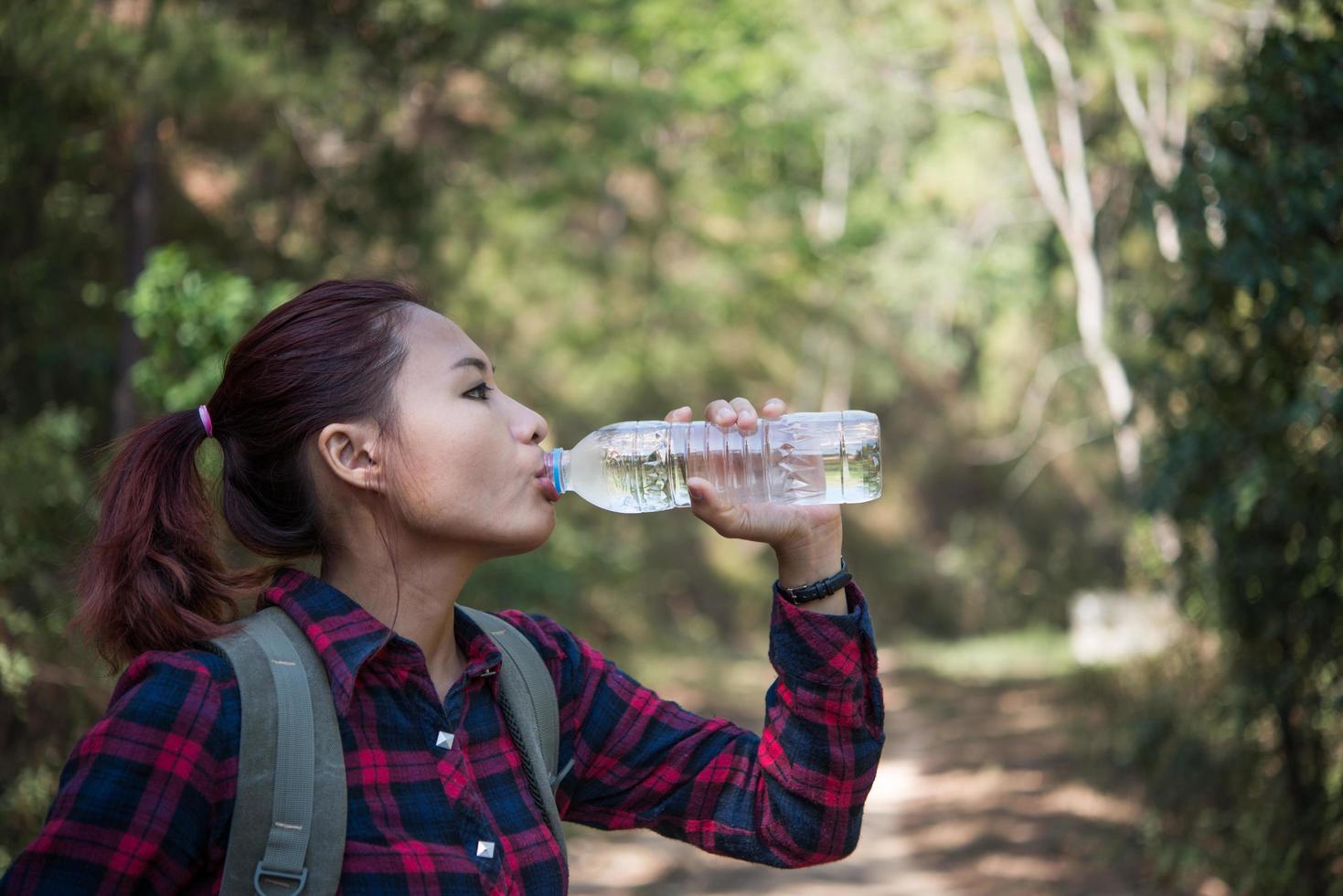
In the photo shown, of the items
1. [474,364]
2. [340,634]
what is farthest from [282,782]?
[474,364]

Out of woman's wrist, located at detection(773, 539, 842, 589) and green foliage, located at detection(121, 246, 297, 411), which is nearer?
woman's wrist, located at detection(773, 539, 842, 589)

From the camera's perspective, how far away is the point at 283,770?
1.64 m

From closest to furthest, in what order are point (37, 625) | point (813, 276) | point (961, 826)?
point (37, 625), point (961, 826), point (813, 276)

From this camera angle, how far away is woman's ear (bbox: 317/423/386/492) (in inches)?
78.4

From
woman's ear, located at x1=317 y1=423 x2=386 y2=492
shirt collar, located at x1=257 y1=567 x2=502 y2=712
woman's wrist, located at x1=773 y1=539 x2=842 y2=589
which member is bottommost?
shirt collar, located at x1=257 y1=567 x2=502 y2=712

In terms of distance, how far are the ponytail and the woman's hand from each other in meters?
0.72

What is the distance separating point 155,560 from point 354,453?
0.32 m

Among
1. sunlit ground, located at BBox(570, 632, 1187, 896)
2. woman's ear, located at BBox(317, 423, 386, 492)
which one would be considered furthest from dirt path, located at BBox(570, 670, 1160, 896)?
woman's ear, located at BBox(317, 423, 386, 492)

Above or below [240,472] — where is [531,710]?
below

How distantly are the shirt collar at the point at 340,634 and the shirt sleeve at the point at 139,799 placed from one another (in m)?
0.18

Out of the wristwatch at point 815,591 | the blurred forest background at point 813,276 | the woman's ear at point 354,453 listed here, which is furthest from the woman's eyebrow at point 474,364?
the blurred forest background at point 813,276

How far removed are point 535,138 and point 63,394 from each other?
7940 millimetres

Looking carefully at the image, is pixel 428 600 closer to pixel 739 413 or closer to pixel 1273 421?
pixel 739 413

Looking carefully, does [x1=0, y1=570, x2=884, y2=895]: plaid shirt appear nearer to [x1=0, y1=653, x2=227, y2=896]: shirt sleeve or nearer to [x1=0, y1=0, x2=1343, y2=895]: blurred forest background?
[x1=0, y1=653, x2=227, y2=896]: shirt sleeve
